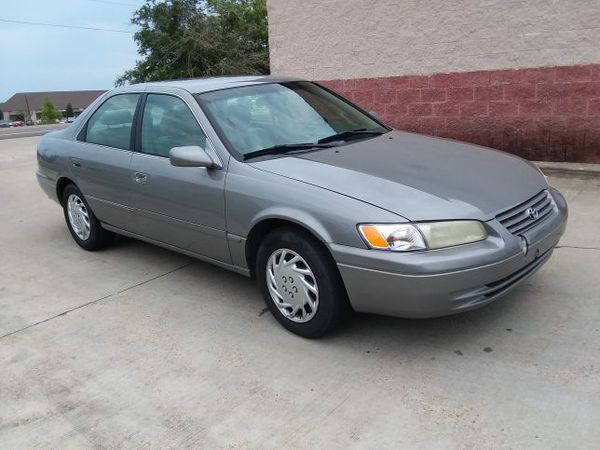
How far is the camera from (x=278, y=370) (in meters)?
3.31

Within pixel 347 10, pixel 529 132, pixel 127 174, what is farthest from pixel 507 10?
pixel 127 174

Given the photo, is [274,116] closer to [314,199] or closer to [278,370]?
[314,199]

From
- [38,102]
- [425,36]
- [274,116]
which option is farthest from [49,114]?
[274,116]

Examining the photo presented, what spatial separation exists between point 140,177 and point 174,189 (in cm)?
46

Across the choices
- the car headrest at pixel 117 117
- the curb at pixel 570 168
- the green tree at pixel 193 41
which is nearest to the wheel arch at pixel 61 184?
the car headrest at pixel 117 117

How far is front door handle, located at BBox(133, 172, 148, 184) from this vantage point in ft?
14.7

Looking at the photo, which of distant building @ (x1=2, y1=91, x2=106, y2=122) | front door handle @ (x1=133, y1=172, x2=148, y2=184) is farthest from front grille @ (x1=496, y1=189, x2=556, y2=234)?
distant building @ (x1=2, y1=91, x2=106, y2=122)

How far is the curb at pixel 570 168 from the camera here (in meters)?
7.15

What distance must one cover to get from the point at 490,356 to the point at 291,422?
1.21 meters

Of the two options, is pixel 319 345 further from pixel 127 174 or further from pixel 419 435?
pixel 127 174

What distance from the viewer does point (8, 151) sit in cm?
1390

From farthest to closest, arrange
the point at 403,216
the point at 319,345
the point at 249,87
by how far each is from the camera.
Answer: the point at 249,87 < the point at 319,345 < the point at 403,216

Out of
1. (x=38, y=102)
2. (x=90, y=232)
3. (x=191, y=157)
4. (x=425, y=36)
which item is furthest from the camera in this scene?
(x=38, y=102)

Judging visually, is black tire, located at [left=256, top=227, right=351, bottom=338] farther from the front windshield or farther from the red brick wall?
the red brick wall
